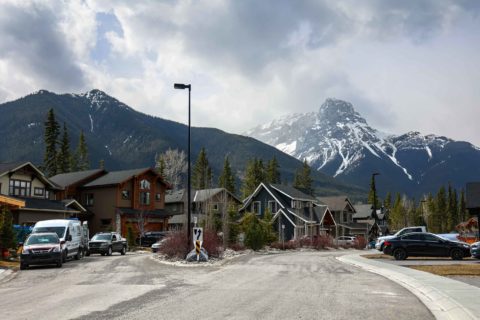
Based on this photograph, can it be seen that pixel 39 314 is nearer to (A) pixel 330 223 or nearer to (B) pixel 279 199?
(B) pixel 279 199

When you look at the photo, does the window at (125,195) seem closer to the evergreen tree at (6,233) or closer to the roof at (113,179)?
the roof at (113,179)

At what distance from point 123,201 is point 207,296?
173ft

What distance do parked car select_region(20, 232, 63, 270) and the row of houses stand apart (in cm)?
2522

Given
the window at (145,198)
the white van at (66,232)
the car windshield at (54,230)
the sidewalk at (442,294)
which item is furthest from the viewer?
the window at (145,198)

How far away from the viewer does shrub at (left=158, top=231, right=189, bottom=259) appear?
30.1m

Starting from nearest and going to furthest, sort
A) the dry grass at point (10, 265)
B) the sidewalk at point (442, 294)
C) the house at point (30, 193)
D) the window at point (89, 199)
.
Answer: the sidewalk at point (442, 294), the dry grass at point (10, 265), the house at point (30, 193), the window at point (89, 199)

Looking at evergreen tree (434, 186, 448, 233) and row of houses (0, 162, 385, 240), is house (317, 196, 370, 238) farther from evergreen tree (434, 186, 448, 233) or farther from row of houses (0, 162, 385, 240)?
evergreen tree (434, 186, 448, 233)

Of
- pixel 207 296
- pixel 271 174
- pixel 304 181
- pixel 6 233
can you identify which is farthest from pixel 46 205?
pixel 304 181

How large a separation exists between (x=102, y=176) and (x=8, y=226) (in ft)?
134

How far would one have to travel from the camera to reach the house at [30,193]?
51138 millimetres

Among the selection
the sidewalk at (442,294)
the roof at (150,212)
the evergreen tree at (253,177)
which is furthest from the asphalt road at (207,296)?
the evergreen tree at (253,177)

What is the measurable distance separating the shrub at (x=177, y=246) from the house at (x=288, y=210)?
3778 centimetres

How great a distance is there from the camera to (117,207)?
211ft

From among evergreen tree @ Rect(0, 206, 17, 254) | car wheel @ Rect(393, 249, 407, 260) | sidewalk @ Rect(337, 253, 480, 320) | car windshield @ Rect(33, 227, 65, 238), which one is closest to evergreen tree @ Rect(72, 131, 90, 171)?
evergreen tree @ Rect(0, 206, 17, 254)
